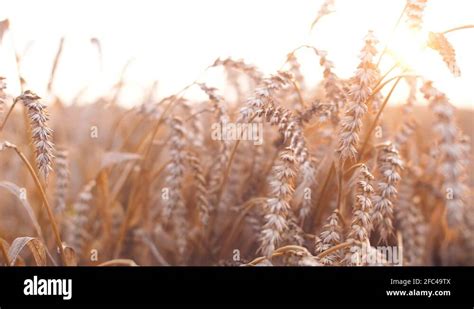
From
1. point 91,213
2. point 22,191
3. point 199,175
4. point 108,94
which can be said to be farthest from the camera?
point 108,94

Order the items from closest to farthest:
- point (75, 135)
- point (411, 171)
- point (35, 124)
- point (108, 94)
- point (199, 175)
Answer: point (35, 124), point (199, 175), point (411, 171), point (108, 94), point (75, 135)

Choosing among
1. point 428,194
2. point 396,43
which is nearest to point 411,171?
point 428,194

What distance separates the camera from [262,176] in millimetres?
2021

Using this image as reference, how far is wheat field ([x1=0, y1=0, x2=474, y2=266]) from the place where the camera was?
1.32 meters

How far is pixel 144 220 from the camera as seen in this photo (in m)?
2.24

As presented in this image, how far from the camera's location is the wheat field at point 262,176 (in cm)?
132

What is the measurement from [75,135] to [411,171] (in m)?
1.72

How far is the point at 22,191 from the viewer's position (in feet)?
4.80

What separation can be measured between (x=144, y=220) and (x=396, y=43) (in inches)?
45.8
